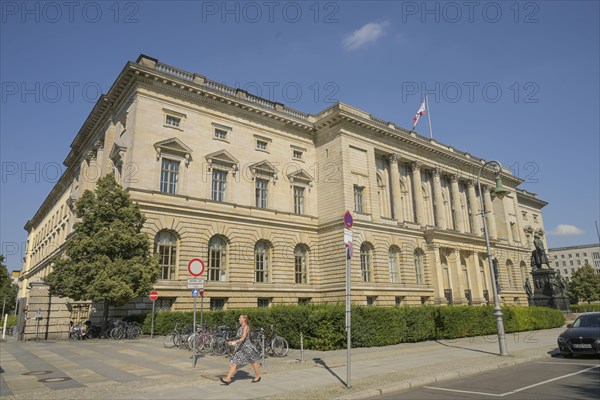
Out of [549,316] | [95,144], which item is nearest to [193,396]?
[549,316]

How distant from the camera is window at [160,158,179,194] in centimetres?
3047

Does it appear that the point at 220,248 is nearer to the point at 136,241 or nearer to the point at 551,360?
the point at 136,241

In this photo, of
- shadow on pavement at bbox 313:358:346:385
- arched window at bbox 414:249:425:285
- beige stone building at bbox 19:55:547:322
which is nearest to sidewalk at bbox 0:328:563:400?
shadow on pavement at bbox 313:358:346:385

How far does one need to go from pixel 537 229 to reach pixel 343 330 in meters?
68.1

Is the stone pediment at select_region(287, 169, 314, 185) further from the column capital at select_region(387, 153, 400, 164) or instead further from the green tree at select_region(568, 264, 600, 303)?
the green tree at select_region(568, 264, 600, 303)

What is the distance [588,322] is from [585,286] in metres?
71.8

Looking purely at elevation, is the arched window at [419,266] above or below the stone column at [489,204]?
below

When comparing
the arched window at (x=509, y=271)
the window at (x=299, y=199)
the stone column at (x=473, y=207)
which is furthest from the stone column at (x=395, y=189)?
the arched window at (x=509, y=271)

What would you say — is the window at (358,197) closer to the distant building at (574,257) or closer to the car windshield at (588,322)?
the car windshield at (588,322)

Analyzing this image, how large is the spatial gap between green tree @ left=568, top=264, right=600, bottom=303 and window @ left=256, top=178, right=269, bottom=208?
226 feet

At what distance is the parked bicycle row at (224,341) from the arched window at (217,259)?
12.7 m

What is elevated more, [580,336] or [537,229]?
[537,229]

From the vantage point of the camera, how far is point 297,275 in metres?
37.2

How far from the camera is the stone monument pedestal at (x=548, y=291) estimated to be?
35.7 metres
